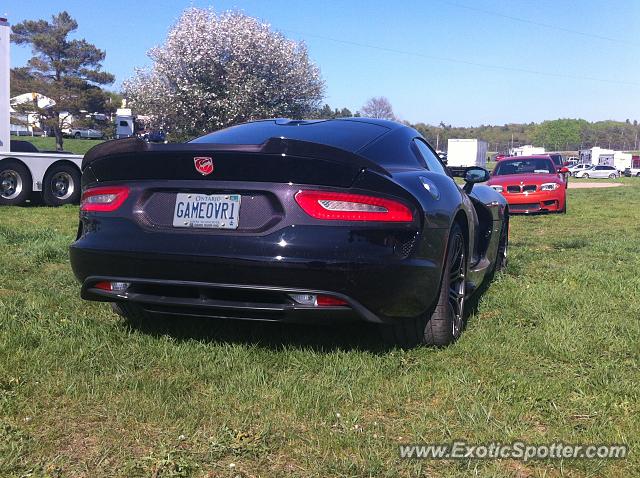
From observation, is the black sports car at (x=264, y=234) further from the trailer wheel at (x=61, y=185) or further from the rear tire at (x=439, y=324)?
the trailer wheel at (x=61, y=185)

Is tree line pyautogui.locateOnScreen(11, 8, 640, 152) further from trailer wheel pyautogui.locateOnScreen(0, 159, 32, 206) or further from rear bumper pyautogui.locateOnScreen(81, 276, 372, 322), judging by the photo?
rear bumper pyautogui.locateOnScreen(81, 276, 372, 322)

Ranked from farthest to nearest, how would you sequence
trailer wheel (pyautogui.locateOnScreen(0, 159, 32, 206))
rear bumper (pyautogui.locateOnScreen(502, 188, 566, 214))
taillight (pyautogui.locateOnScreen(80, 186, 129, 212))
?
rear bumper (pyautogui.locateOnScreen(502, 188, 566, 214)) < trailer wheel (pyautogui.locateOnScreen(0, 159, 32, 206)) < taillight (pyautogui.locateOnScreen(80, 186, 129, 212))

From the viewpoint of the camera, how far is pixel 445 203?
3.46 meters

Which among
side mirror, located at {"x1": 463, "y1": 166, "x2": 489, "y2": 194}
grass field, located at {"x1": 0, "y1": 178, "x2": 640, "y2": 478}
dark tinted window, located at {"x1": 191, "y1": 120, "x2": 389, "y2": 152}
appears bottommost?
grass field, located at {"x1": 0, "y1": 178, "x2": 640, "y2": 478}

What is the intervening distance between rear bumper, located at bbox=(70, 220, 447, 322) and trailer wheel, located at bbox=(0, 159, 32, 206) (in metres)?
9.27

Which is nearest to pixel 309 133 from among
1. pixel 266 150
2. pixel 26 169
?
pixel 266 150

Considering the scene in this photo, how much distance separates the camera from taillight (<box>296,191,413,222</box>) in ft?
9.37

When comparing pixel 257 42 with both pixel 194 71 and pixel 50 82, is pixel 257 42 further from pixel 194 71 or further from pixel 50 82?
pixel 50 82

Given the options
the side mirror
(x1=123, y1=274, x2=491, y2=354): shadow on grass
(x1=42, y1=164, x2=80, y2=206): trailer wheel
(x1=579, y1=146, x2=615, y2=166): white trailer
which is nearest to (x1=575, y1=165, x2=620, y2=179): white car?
(x1=579, y1=146, x2=615, y2=166): white trailer

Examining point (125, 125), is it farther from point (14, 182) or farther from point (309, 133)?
point (309, 133)

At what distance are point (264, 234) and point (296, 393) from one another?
72cm

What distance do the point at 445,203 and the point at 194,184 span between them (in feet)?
4.46

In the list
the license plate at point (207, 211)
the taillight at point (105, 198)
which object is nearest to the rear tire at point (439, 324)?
the license plate at point (207, 211)

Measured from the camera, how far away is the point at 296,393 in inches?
107
